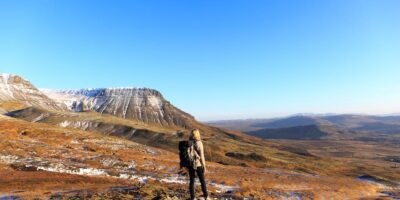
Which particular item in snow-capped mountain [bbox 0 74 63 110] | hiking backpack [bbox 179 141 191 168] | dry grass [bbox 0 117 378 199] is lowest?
dry grass [bbox 0 117 378 199]

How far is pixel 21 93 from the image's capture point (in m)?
168

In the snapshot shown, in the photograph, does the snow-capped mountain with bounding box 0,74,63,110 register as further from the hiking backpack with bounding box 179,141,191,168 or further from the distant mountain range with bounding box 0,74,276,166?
the hiking backpack with bounding box 179,141,191,168

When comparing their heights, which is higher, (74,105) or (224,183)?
(74,105)

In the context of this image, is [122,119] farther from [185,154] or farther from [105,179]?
[185,154]

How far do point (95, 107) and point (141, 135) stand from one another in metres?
104

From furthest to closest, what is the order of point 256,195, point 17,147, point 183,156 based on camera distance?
point 17,147 < point 256,195 < point 183,156

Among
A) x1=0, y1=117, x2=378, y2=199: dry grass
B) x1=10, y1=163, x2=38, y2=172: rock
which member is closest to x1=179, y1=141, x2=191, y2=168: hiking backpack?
x1=0, y1=117, x2=378, y2=199: dry grass

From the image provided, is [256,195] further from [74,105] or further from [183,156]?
[74,105]

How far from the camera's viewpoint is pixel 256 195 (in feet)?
79.8

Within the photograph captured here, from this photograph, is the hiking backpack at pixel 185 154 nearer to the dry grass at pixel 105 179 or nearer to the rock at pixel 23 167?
the dry grass at pixel 105 179

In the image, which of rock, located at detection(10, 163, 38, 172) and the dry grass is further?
rock, located at detection(10, 163, 38, 172)

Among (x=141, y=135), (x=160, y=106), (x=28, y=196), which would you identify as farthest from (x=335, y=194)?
(x=160, y=106)

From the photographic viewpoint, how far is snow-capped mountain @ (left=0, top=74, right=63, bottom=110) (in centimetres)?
15921

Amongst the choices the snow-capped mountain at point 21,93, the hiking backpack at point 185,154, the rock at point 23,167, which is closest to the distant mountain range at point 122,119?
the snow-capped mountain at point 21,93
